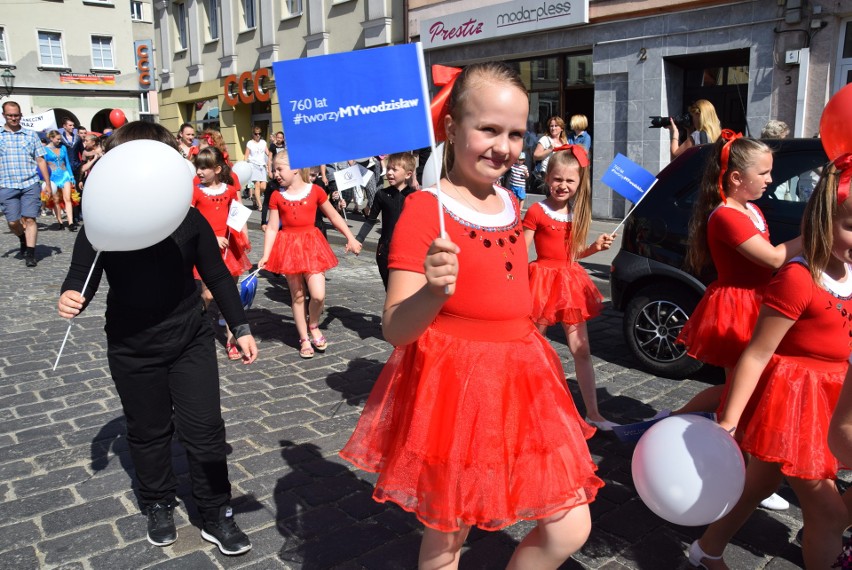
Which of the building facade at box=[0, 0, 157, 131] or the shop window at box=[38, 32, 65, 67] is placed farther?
the shop window at box=[38, 32, 65, 67]

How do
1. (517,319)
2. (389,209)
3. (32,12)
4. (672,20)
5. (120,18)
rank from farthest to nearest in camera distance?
1. (120,18)
2. (32,12)
3. (672,20)
4. (389,209)
5. (517,319)

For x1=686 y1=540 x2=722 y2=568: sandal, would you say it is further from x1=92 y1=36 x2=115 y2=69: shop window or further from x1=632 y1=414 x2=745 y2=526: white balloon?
x1=92 y1=36 x2=115 y2=69: shop window

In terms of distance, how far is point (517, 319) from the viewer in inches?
89.0

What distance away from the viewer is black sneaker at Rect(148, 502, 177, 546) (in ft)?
10.2

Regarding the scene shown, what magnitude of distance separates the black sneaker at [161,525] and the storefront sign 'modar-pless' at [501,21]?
12676 millimetres

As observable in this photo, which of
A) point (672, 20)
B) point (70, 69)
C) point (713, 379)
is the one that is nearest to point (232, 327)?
point (713, 379)

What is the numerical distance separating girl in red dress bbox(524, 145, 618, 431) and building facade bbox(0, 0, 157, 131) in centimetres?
3441

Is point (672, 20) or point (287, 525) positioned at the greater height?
point (672, 20)

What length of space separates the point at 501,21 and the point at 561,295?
12.1 m

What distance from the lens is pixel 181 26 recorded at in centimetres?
2891

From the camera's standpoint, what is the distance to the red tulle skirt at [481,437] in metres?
2.02

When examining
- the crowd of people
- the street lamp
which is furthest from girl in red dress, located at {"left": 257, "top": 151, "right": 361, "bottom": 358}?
the street lamp

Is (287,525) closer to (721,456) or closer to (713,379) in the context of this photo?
(721,456)

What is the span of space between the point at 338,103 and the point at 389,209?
438 cm
